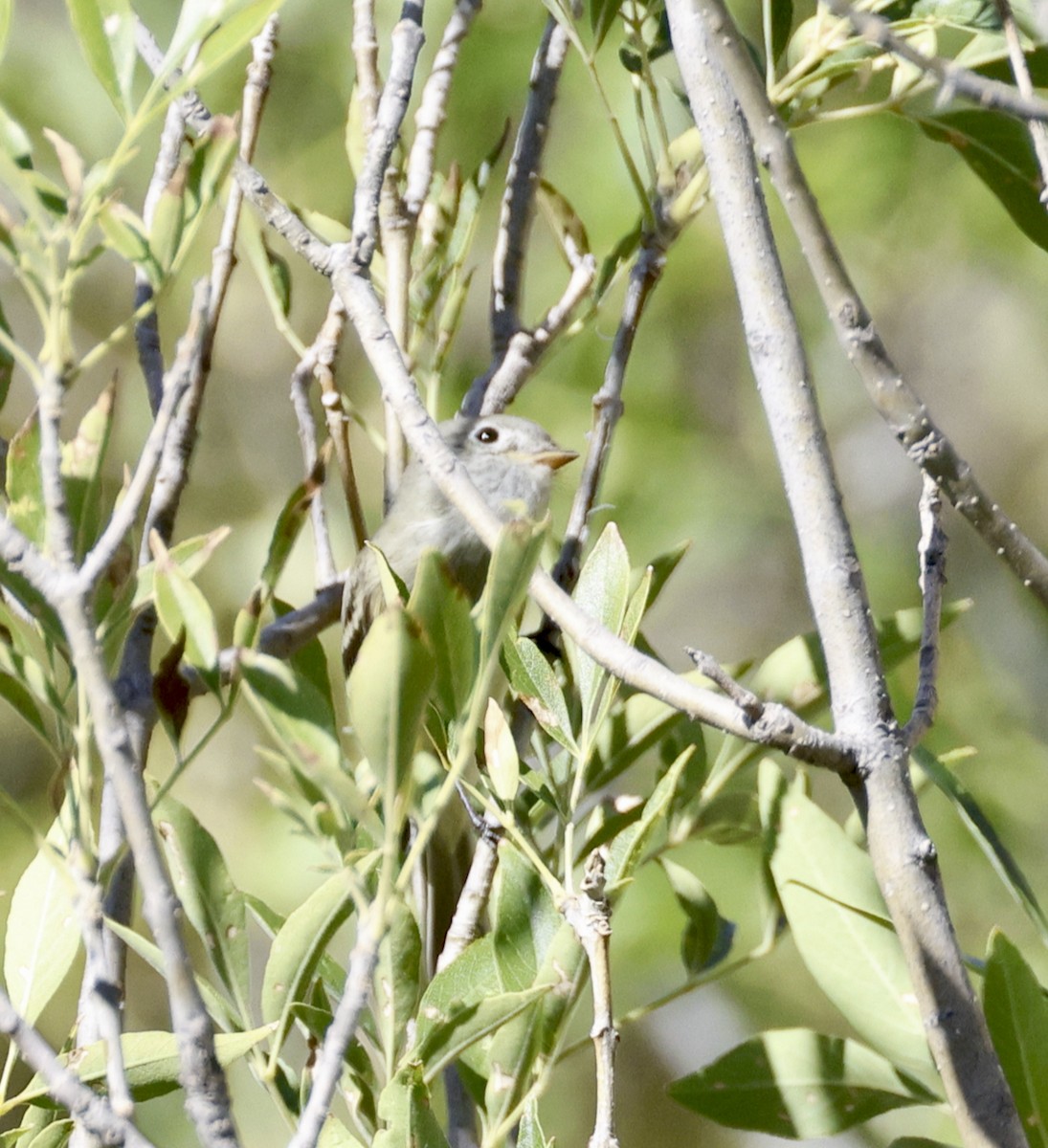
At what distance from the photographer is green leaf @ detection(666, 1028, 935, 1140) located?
79 centimetres

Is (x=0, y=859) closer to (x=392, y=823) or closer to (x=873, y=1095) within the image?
(x=873, y=1095)

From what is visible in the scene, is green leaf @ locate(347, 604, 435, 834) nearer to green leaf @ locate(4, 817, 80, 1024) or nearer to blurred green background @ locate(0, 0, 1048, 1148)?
green leaf @ locate(4, 817, 80, 1024)

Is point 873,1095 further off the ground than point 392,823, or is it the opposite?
point 392,823

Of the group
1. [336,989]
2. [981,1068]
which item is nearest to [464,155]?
[336,989]

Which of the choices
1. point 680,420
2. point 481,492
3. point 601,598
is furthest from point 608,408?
point 680,420

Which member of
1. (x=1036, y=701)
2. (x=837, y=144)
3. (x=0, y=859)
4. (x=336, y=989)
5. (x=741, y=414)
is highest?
(x=837, y=144)

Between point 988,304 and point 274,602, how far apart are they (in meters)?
1.77

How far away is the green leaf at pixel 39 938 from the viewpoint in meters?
0.71

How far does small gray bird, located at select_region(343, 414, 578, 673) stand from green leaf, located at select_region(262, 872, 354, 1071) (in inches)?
49.1

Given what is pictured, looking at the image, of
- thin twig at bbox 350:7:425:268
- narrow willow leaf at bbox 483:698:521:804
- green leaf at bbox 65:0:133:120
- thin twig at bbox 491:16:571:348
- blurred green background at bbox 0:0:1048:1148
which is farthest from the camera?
blurred green background at bbox 0:0:1048:1148

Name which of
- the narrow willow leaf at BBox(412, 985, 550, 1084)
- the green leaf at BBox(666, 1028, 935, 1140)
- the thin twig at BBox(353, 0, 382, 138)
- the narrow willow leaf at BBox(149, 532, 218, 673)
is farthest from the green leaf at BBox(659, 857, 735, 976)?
the thin twig at BBox(353, 0, 382, 138)

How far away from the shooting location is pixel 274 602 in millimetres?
1086

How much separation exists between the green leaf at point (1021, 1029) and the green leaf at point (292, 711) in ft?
1.28

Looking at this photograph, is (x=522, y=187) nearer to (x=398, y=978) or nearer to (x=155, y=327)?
(x=155, y=327)
